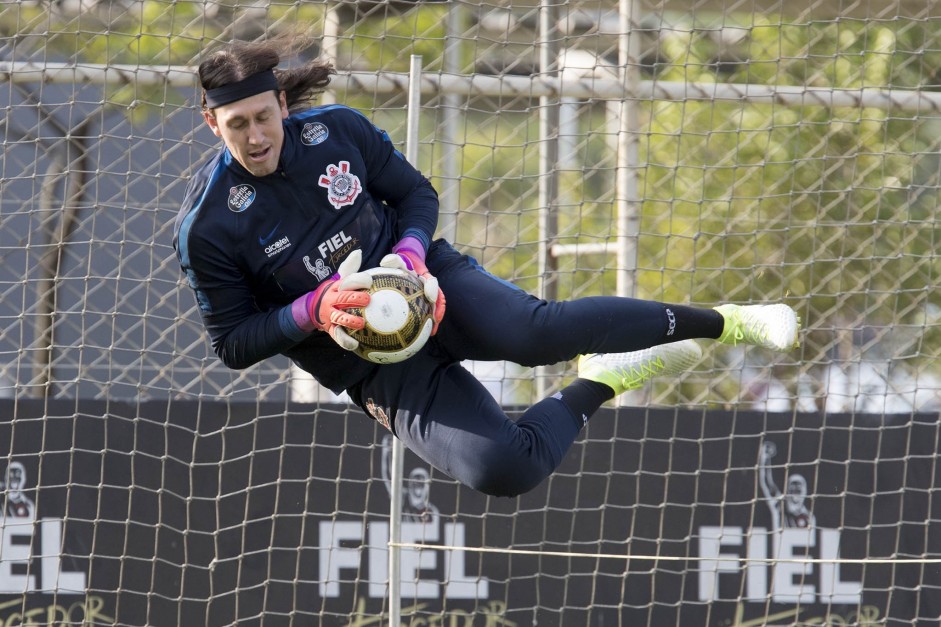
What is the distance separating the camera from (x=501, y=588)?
4.46 m

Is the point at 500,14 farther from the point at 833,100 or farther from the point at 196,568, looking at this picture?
the point at 196,568

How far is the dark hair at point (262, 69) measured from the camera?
268 cm

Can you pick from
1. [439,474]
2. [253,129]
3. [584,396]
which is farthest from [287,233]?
[439,474]

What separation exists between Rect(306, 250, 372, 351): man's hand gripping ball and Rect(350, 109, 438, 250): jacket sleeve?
13.6 inches

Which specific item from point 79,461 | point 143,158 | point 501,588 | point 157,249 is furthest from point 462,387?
point 143,158

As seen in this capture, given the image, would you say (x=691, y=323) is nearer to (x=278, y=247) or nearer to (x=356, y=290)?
(x=356, y=290)

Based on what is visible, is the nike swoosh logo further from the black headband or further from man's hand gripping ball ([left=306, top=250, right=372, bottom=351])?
the black headband

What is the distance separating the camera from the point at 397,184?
→ 10.2 feet

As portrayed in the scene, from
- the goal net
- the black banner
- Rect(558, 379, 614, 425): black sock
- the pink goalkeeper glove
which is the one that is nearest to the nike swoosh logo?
the pink goalkeeper glove

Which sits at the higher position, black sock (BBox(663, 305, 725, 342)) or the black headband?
the black headband

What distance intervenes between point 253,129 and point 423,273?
0.56 meters

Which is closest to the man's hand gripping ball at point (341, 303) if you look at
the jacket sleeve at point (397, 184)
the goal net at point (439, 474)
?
the jacket sleeve at point (397, 184)

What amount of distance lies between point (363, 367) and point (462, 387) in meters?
0.28

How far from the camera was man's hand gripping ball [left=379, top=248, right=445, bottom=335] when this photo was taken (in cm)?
270
